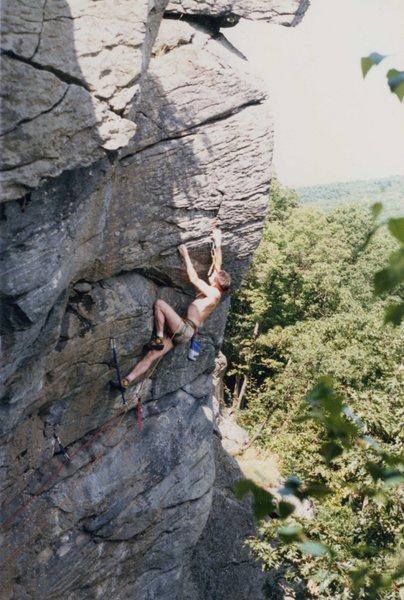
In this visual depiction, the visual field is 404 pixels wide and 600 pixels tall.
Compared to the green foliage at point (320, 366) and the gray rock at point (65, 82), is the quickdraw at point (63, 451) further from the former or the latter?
the gray rock at point (65, 82)

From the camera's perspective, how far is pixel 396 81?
182 centimetres

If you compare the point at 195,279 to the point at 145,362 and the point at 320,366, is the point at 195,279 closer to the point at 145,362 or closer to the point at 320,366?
the point at 145,362

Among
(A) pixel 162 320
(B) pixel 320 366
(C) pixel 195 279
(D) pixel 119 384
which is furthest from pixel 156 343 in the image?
(B) pixel 320 366

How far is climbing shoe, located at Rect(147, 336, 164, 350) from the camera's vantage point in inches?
396

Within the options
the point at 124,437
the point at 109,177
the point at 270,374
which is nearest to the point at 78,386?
the point at 124,437

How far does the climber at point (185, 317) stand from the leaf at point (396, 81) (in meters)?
7.97

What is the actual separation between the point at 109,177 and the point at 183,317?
11.4 feet

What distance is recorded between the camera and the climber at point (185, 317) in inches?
Result: 393

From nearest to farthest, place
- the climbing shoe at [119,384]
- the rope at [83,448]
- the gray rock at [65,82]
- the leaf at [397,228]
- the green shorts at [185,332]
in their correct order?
the leaf at [397,228]
the gray rock at [65,82]
the rope at [83,448]
the climbing shoe at [119,384]
the green shorts at [185,332]

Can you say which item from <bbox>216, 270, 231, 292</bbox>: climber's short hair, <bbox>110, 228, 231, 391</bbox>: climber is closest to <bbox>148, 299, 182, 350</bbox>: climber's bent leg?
<bbox>110, 228, 231, 391</bbox>: climber

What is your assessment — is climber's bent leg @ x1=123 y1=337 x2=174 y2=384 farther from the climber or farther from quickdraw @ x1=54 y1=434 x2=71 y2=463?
quickdraw @ x1=54 y1=434 x2=71 y2=463

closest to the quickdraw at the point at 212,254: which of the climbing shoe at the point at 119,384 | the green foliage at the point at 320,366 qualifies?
the climbing shoe at the point at 119,384

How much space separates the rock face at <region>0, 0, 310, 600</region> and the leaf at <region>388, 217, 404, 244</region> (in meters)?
5.04

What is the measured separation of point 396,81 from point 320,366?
2180 cm
